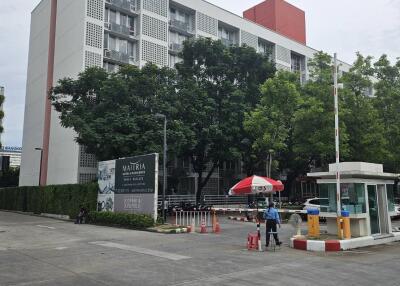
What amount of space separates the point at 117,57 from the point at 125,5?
5.30m

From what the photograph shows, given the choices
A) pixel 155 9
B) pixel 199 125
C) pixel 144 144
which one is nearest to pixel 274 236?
pixel 144 144

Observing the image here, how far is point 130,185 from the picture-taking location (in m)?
23.9

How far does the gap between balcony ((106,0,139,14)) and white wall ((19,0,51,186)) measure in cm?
927

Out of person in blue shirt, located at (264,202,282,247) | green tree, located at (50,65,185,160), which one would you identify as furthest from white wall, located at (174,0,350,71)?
person in blue shirt, located at (264,202,282,247)

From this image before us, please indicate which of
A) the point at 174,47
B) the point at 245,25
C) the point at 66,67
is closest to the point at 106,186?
the point at 66,67

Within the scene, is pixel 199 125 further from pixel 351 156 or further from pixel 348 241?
pixel 348 241

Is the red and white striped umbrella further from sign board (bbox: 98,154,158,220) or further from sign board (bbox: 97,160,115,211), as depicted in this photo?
sign board (bbox: 97,160,115,211)

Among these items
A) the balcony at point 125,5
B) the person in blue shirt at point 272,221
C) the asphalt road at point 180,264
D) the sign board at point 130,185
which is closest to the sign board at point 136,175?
the sign board at point 130,185

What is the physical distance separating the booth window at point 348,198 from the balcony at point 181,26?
30.5 meters

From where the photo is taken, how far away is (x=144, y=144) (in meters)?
28.0

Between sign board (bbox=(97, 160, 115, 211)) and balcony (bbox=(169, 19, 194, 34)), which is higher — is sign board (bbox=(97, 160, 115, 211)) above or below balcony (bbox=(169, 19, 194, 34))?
below

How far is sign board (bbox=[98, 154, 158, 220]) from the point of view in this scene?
22.4 m

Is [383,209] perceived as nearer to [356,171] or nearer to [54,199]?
[356,171]

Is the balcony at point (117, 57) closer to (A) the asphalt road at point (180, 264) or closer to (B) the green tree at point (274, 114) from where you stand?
(B) the green tree at point (274, 114)
